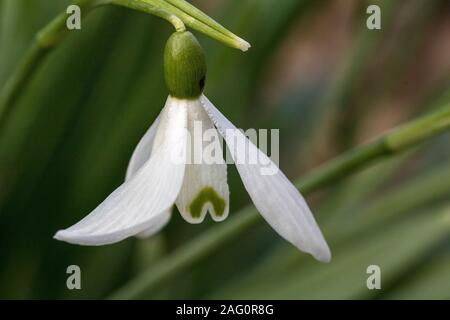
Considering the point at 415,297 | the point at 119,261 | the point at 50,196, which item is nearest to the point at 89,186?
the point at 50,196

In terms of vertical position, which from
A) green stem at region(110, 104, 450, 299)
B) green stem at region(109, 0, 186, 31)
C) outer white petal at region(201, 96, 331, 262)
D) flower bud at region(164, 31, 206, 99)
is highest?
green stem at region(109, 0, 186, 31)

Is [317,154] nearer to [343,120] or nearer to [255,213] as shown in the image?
[343,120]

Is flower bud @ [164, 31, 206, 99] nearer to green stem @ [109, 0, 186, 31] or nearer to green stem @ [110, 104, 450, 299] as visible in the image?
green stem @ [109, 0, 186, 31]

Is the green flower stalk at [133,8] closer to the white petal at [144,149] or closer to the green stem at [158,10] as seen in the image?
the green stem at [158,10]

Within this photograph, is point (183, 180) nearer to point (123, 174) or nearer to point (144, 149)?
point (144, 149)

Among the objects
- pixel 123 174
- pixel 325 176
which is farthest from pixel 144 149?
pixel 123 174

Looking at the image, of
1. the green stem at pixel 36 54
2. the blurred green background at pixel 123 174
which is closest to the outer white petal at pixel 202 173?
the green stem at pixel 36 54

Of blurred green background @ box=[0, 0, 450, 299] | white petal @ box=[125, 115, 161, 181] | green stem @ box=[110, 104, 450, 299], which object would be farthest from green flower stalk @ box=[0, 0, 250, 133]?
blurred green background @ box=[0, 0, 450, 299]
